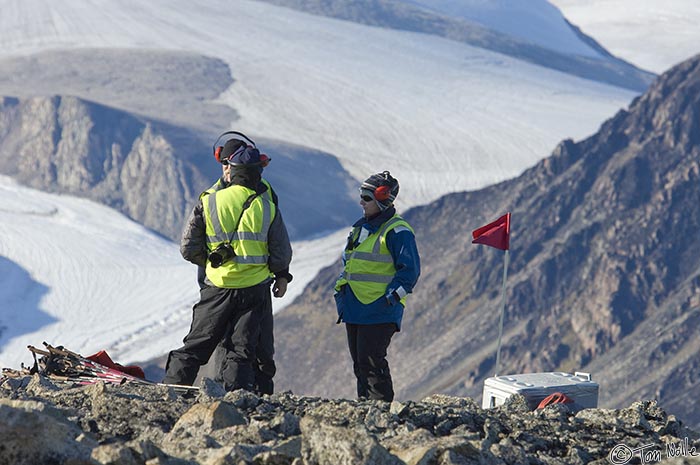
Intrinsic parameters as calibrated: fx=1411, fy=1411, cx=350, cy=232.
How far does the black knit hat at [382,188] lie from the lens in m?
11.7

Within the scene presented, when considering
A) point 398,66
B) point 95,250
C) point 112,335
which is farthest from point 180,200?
point 112,335

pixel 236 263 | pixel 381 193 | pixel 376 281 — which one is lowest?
pixel 376 281

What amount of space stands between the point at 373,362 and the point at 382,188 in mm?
1448

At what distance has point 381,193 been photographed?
11742mm

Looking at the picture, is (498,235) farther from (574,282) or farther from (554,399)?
(574,282)

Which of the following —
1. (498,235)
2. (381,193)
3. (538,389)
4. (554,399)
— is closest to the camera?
(554,399)

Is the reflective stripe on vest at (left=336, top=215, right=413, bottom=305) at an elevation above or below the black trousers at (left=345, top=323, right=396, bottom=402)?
above

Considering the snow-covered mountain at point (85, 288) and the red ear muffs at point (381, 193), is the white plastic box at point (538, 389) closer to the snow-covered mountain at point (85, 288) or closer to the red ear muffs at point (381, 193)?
the red ear muffs at point (381, 193)

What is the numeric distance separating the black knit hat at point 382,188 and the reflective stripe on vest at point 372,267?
18 cm

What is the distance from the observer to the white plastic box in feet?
37.9

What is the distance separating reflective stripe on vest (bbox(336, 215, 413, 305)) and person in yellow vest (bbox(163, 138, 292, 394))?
784mm

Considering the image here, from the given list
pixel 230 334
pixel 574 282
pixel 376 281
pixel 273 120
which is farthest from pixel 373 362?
pixel 273 120

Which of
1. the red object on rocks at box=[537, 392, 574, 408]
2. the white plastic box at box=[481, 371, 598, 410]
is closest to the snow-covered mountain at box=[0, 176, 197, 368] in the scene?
the white plastic box at box=[481, 371, 598, 410]

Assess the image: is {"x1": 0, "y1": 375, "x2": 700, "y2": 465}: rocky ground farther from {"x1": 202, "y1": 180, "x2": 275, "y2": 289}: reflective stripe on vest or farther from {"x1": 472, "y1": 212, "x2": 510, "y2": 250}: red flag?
{"x1": 472, "y1": 212, "x2": 510, "y2": 250}: red flag
